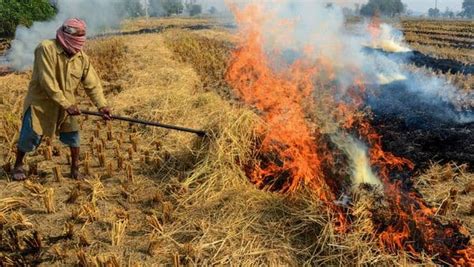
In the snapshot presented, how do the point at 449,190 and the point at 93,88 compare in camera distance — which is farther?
the point at 93,88

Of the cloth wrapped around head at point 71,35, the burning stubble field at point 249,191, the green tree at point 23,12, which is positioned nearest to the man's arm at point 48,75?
the cloth wrapped around head at point 71,35

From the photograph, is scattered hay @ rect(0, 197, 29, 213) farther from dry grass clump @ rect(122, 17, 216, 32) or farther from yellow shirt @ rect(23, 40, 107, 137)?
dry grass clump @ rect(122, 17, 216, 32)

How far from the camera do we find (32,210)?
4.41 metres

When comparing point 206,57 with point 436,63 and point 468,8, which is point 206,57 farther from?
point 468,8

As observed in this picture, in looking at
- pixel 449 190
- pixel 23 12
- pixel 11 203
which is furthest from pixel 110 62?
pixel 449 190

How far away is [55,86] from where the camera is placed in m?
4.55

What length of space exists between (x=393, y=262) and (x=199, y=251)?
65.8 inches

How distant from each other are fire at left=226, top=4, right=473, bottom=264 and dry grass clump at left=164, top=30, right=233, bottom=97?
1.12 meters

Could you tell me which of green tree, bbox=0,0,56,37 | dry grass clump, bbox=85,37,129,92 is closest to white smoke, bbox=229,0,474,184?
dry grass clump, bbox=85,37,129,92

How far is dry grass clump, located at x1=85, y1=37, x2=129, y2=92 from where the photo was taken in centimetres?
1100

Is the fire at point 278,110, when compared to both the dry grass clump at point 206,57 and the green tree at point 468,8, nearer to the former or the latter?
the dry grass clump at point 206,57

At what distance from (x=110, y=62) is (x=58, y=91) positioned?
367 inches

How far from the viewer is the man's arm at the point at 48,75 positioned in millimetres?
4473

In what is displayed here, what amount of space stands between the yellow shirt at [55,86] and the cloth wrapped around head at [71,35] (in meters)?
0.10
